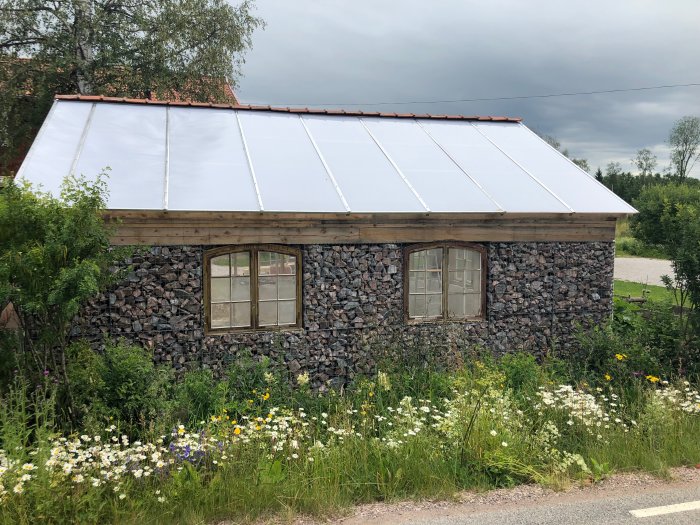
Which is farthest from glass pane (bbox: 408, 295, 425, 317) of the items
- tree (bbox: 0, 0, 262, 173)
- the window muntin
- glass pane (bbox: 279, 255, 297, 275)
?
tree (bbox: 0, 0, 262, 173)

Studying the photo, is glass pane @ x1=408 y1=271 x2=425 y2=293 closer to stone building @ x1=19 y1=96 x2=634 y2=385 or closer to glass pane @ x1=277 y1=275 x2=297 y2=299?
stone building @ x1=19 y1=96 x2=634 y2=385

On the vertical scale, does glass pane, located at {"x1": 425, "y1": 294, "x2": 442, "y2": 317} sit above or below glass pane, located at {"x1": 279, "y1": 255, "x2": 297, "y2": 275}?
below

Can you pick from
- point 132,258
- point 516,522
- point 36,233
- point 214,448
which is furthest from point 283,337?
point 516,522

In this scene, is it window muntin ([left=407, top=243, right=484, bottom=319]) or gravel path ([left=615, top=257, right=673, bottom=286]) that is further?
gravel path ([left=615, top=257, right=673, bottom=286])

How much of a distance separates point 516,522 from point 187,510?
2683 millimetres

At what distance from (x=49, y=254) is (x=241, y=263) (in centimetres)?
283

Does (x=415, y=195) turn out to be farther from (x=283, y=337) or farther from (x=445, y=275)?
(x=283, y=337)

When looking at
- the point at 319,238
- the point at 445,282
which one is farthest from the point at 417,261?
the point at 319,238

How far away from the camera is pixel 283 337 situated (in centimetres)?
802

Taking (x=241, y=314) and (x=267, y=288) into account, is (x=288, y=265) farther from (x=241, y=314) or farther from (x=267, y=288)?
(x=241, y=314)

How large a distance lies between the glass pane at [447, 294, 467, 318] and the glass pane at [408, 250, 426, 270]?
0.71m

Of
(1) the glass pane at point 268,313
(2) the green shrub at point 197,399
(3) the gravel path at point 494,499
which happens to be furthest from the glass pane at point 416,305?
(3) the gravel path at point 494,499

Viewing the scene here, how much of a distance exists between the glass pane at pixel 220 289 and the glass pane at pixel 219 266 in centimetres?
7

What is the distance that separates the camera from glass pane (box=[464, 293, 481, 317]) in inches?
357
